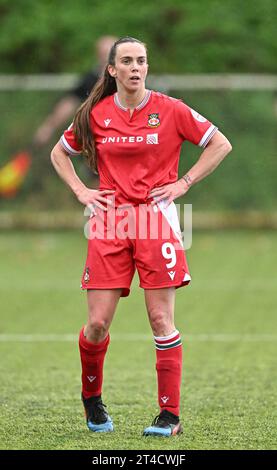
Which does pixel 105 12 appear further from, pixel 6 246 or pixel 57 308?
pixel 57 308

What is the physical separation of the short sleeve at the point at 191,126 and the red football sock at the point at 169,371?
1044 millimetres

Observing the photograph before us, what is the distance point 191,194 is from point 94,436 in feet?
47.7

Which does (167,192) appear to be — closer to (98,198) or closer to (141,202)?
(141,202)

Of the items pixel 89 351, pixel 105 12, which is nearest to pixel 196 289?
pixel 89 351

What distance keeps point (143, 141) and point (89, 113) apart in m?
0.39

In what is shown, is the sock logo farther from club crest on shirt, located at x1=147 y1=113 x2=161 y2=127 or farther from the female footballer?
club crest on shirt, located at x1=147 y1=113 x2=161 y2=127

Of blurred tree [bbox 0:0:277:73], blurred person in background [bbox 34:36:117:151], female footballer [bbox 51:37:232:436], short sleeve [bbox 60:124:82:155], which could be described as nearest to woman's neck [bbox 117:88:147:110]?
female footballer [bbox 51:37:232:436]

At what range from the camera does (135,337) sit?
35.6ft

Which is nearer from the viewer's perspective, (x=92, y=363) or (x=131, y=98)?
(x=131, y=98)

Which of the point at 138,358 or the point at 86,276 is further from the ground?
the point at 86,276

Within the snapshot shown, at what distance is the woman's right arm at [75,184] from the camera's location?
6.91 metres

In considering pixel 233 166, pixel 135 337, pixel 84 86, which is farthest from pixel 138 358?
pixel 233 166

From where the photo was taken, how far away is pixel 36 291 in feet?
46.1

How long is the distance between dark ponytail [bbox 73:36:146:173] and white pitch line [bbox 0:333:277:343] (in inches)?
153
